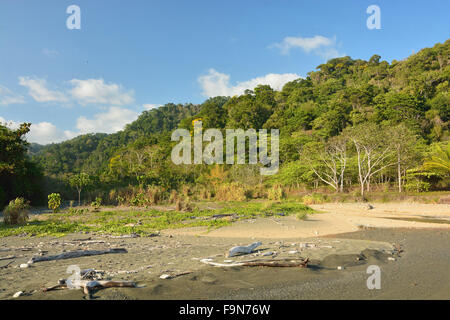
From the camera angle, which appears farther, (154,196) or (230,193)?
(230,193)

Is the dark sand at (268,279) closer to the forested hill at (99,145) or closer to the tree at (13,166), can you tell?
the tree at (13,166)

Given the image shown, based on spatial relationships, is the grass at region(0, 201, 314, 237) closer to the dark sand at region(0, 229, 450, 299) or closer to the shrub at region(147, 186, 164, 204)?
the dark sand at region(0, 229, 450, 299)

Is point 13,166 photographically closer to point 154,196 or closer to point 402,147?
point 154,196

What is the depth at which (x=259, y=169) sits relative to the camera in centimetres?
2883

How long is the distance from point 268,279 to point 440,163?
2120 centimetres

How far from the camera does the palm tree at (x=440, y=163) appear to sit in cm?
1923

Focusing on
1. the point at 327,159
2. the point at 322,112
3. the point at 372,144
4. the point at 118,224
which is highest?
the point at 322,112

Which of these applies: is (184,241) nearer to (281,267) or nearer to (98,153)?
(281,267)

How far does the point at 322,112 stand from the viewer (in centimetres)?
4644

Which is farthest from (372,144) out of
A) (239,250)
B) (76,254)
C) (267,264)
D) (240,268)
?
(76,254)

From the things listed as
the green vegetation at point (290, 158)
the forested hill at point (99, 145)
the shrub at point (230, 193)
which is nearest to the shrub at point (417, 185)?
the green vegetation at point (290, 158)

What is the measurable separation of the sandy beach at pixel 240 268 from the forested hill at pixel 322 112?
74.0 ft

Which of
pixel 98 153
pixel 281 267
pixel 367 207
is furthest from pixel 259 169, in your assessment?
pixel 98 153

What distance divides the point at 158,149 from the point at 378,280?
33.9 metres
